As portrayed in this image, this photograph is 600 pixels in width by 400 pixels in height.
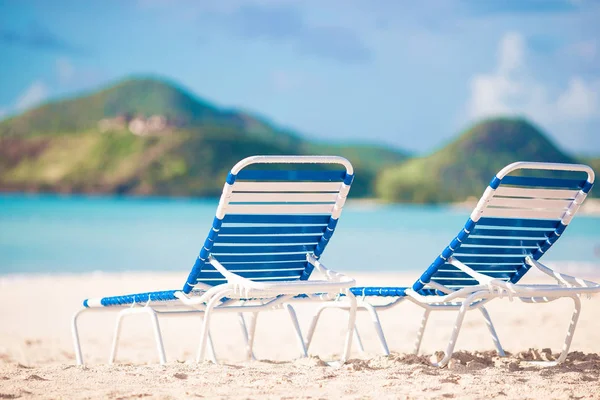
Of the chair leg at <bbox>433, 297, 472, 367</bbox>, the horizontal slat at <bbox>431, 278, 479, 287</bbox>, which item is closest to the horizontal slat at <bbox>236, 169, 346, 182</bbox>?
the horizontal slat at <bbox>431, 278, 479, 287</bbox>

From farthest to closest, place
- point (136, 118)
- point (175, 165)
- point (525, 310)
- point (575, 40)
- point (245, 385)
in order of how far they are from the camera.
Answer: point (575, 40) → point (136, 118) → point (175, 165) → point (525, 310) → point (245, 385)

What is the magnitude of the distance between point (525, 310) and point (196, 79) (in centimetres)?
13933

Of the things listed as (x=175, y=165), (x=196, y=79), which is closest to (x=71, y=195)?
(x=175, y=165)

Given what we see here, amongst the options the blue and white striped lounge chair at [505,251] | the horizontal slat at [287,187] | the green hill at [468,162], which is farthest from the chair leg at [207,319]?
the green hill at [468,162]

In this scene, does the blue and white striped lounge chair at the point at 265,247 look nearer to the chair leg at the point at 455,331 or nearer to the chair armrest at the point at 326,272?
the chair armrest at the point at 326,272

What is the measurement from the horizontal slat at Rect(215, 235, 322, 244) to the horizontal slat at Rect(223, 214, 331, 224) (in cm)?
8

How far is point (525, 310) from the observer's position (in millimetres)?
7723

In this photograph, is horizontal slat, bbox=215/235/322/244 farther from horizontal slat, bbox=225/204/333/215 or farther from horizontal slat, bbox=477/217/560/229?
horizontal slat, bbox=477/217/560/229

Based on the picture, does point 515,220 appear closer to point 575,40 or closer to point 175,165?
point 175,165

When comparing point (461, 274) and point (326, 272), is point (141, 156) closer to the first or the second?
point (461, 274)

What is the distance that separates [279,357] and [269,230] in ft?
5.94

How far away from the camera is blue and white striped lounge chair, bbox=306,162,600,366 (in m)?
3.73

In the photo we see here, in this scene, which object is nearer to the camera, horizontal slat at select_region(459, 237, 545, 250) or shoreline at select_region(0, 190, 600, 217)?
horizontal slat at select_region(459, 237, 545, 250)

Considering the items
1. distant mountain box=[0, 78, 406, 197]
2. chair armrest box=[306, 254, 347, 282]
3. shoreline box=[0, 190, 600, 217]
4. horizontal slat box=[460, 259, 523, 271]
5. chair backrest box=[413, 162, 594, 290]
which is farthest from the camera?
distant mountain box=[0, 78, 406, 197]
